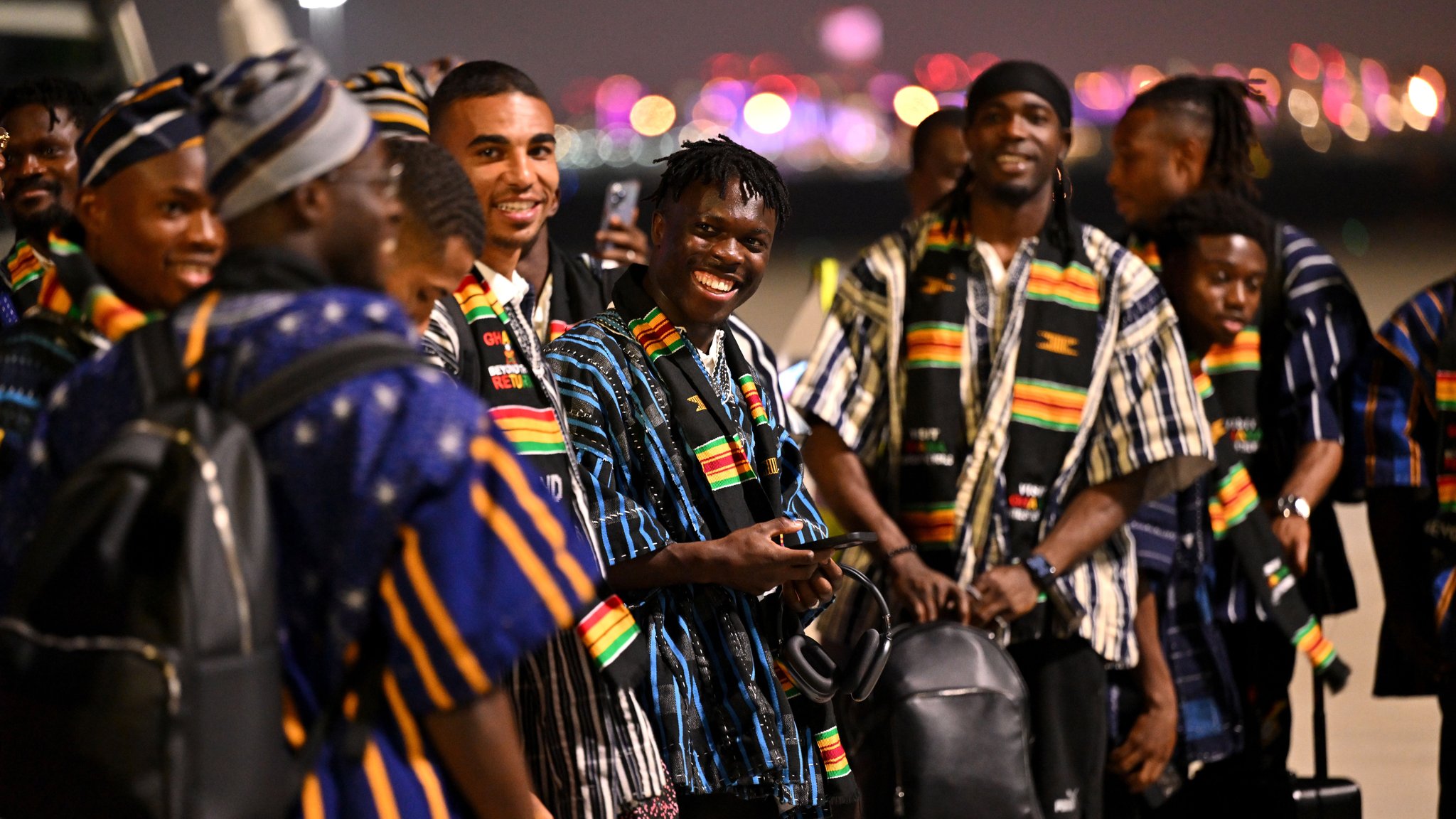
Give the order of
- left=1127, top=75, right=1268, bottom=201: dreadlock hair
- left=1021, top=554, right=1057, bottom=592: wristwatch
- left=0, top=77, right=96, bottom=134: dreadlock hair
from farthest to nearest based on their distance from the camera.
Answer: left=1127, top=75, right=1268, bottom=201: dreadlock hair, left=1021, top=554, right=1057, bottom=592: wristwatch, left=0, top=77, right=96, bottom=134: dreadlock hair

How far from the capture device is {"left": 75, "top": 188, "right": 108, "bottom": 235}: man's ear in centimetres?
242

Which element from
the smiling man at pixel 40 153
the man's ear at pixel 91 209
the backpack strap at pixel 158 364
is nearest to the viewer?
the backpack strap at pixel 158 364

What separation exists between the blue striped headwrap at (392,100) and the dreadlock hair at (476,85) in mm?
37

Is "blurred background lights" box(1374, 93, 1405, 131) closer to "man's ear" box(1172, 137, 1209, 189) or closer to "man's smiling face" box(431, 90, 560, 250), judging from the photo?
"man's ear" box(1172, 137, 1209, 189)

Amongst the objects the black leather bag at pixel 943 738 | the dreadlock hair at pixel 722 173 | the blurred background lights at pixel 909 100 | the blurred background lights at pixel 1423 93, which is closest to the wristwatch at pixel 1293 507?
the black leather bag at pixel 943 738

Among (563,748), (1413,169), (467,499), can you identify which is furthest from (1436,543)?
(1413,169)

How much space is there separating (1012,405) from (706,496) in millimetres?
1396

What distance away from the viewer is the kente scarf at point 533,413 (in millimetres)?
2973

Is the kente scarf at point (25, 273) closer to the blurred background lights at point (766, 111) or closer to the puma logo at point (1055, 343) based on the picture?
the puma logo at point (1055, 343)

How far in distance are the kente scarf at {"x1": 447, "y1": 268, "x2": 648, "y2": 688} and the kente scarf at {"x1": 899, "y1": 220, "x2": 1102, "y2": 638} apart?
144cm

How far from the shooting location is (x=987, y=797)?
3.72 m

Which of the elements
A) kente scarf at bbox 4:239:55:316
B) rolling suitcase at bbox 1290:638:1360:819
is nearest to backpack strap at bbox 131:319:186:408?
kente scarf at bbox 4:239:55:316

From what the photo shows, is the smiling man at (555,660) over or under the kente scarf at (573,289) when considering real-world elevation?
under

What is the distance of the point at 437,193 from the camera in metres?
2.47
